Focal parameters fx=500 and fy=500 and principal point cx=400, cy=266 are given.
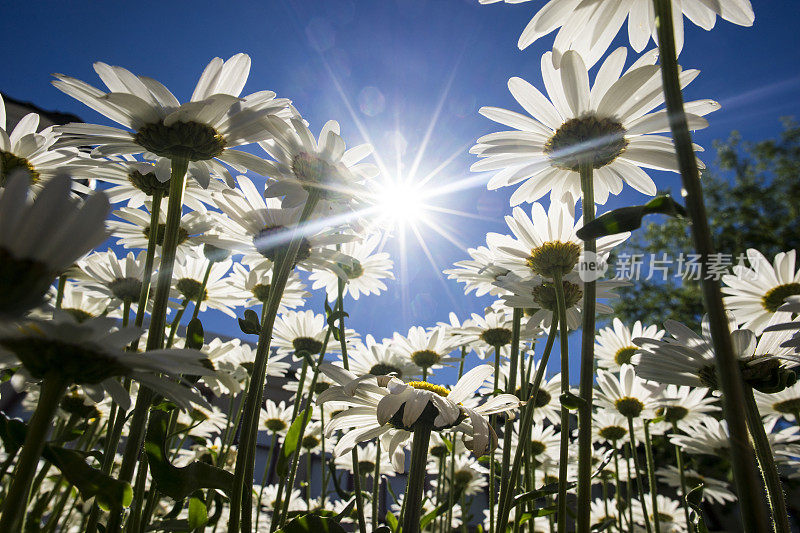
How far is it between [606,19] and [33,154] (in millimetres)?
1486

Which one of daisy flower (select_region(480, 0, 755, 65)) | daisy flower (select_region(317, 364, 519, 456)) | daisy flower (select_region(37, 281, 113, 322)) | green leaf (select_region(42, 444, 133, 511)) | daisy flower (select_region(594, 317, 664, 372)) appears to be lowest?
green leaf (select_region(42, 444, 133, 511))

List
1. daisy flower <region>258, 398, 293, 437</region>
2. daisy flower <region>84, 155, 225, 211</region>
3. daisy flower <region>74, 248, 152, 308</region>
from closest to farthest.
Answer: daisy flower <region>84, 155, 225, 211</region> < daisy flower <region>74, 248, 152, 308</region> < daisy flower <region>258, 398, 293, 437</region>

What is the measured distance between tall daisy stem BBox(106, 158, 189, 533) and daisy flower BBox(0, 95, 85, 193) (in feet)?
1.26

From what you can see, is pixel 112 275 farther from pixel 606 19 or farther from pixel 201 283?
pixel 606 19

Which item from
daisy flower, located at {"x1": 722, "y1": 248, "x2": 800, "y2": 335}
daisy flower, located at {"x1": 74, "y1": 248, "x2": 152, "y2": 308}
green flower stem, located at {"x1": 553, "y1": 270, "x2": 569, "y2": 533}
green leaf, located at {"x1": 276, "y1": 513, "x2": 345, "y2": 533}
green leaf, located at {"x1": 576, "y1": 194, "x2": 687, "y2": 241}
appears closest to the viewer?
green leaf, located at {"x1": 576, "y1": 194, "x2": 687, "y2": 241}

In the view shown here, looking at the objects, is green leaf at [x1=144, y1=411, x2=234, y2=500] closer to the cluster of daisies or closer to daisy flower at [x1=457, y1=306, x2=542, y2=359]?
the cluster of daisies

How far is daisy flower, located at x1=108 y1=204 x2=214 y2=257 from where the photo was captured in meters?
1.59

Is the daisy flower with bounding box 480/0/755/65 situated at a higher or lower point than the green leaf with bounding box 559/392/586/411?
higher

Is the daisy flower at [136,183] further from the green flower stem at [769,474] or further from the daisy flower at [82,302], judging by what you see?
the green flower stem at [769,474]

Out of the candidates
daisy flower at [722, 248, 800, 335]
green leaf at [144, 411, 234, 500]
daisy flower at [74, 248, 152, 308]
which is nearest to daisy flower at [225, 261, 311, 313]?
daisy flower at [74, 248, 152, 308]

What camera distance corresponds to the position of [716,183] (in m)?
17.4

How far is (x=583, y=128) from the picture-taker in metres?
1.36

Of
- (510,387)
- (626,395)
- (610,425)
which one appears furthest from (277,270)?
(610,425)

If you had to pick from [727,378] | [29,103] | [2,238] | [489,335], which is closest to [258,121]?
[2,238]
